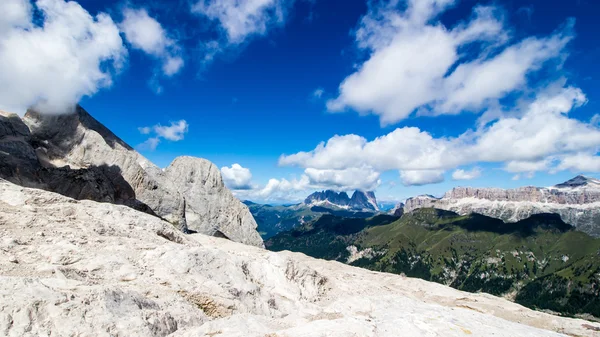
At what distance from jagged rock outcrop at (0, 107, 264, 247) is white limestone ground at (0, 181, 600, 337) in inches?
1225

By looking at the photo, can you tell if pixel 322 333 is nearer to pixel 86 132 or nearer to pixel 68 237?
pixel 68 237

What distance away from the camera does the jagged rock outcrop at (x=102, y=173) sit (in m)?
50.0

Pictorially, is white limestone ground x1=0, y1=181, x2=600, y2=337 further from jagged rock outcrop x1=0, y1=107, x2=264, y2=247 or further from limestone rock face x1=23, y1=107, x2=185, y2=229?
limestone rock face x1=23, y1=107, x2=185, y2=229

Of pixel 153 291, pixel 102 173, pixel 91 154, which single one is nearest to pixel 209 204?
pixel 102 173

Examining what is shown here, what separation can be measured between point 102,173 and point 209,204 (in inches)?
1034

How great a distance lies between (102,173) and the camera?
2387 inches

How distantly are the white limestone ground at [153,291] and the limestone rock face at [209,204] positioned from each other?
47.3m

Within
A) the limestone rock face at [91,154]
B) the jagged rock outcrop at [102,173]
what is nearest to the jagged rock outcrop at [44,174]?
the jagged rock outcrop at [102,173]

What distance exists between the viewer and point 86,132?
217ft

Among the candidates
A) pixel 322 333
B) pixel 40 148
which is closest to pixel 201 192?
pixel 40 148

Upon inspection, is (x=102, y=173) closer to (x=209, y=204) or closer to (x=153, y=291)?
(x=209, y=204)

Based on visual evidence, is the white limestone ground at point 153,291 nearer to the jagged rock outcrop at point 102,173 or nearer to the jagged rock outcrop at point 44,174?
the jagged rock outcrop at point 44,174

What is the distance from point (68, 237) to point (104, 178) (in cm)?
4464

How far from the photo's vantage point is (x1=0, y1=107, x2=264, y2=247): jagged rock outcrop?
50000 mm
